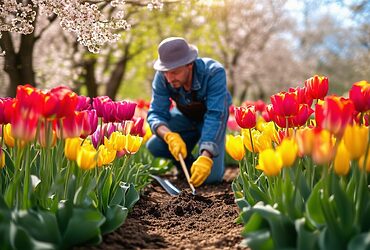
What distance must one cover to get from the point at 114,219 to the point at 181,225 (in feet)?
2.09

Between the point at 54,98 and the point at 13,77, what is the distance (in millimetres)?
4069

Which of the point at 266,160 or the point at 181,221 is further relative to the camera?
the point at 181,221

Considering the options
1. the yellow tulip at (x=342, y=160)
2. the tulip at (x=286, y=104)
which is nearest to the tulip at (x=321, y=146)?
the yellow tulip at (x=342, y=160)

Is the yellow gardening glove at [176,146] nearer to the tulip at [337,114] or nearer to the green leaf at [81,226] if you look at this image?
the green leaf at [81,226]

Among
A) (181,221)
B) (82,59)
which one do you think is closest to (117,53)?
(82,59)

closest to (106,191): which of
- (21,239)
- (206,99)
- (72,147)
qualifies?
(72,147)

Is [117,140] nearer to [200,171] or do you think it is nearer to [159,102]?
[200,171]

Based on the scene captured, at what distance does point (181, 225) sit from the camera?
10.3ft

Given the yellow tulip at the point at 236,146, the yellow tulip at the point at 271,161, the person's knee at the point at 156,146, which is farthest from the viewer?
the person's knee at the point at 156,146

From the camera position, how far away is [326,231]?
6.79 ft

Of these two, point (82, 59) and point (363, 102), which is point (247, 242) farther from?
point (82, 59)

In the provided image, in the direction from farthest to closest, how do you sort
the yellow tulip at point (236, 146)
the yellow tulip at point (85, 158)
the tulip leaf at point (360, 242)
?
the yellow tulip at point (236, 146) → the yellow tulip at point (85, 158) → the tulip leaf at point (360, 242)

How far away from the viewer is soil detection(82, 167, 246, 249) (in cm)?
259

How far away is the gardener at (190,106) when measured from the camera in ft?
14.6
